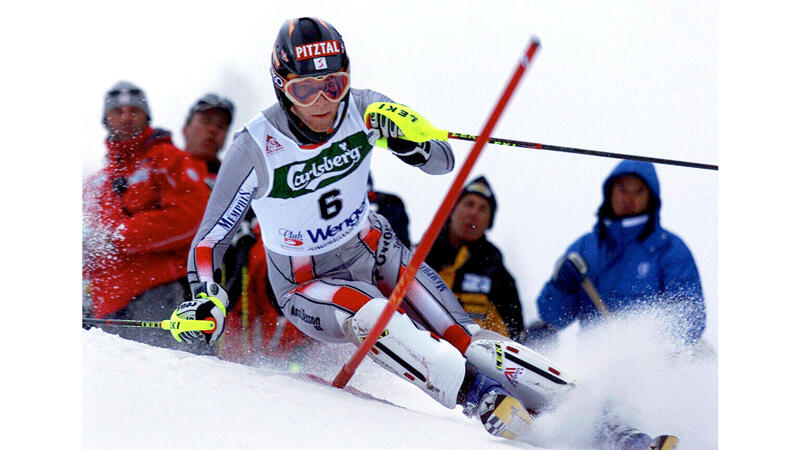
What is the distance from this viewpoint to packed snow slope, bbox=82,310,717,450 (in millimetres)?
3000

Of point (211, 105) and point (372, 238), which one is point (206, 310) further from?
point (211, 105)

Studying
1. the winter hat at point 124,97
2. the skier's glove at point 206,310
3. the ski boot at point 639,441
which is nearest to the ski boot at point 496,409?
the ski boot at point 639,441

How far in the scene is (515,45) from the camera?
3271mm

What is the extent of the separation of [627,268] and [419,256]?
802 mm

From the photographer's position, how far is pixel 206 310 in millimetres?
3213

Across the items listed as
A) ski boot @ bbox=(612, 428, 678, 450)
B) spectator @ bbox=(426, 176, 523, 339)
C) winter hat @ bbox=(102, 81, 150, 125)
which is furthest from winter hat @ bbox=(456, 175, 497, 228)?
winter hat @ bbox=(102, 81, 150, 125)

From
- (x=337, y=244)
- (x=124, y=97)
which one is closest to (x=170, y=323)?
(x=337, y=244)

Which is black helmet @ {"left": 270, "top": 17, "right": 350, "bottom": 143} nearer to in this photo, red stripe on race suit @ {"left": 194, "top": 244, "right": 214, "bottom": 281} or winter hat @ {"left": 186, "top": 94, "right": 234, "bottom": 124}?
winter hat @ {"left": 186, "top": 94, "right": 234, "bottom": 124}

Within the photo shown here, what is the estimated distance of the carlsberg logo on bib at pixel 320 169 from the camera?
127 inches

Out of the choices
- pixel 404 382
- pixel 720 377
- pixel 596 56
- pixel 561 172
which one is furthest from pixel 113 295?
pixel 720 377

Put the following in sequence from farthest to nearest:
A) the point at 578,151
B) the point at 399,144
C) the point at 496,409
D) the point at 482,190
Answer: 1. the point at 482,190
2. the point at 578,151
3. the point at 399,144
4. the point at 496,409

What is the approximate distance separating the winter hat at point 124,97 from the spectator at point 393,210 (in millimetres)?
867

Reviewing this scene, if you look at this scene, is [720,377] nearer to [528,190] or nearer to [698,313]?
[698,313]

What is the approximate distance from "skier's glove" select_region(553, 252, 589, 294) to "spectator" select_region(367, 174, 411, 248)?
0.53 m
